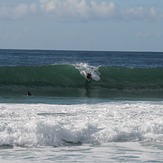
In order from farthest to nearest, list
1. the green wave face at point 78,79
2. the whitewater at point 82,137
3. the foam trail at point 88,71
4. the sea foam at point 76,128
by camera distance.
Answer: the foam trail at point 88,71
the green wave face at point 78,79
the sea foam at point 76,128
the whitewater at point 82,137

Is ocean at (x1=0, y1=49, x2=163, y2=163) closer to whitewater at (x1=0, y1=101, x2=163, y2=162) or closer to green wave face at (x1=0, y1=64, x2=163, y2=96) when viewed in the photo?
whitewater at (x1=0, y1=101, x2=163, y2=162)

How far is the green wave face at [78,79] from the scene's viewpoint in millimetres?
25906

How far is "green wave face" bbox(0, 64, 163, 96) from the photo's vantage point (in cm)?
2591

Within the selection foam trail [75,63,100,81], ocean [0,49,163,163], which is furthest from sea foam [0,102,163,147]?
foam trail [75,63,100,81]

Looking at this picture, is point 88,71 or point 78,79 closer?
point 78,79

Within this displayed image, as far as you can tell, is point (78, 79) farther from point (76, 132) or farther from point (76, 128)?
point (76, 132)

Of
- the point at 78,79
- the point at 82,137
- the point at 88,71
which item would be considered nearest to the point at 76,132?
the point at 82,137

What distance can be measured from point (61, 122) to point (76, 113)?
2.25m

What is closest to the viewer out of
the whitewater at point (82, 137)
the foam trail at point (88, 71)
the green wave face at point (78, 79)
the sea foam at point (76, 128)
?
the whitewater at point (82, 137)

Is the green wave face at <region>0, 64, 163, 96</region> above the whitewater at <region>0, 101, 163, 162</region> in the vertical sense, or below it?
above

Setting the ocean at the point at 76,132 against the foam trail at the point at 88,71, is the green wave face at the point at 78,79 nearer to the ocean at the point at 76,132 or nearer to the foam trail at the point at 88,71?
the foam trail at the point at 88,71

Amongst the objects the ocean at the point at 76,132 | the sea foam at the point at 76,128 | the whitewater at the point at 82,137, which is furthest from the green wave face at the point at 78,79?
the whitewater at the point at 82,137

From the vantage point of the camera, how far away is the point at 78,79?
93.1 ft

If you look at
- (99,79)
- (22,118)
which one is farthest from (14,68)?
(22,118)
